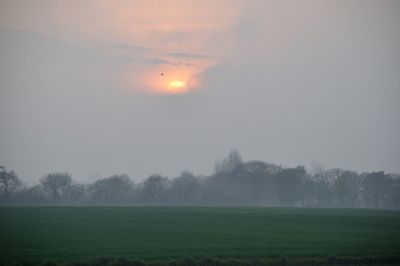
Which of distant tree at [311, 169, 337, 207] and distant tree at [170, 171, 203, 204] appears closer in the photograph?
distant tree at [170, 171, 203, 204]

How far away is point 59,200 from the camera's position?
154m

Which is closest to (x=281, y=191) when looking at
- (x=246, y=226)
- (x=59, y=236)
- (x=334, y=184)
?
(x=334, y=184)

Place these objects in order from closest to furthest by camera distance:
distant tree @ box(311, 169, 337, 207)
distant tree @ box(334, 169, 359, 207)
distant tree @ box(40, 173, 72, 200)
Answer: distant tree @ box(40, 173, 72, 200) → distant tree @ box(334, 169, 359, 207) → distant tree @ box(311, 169, 337, 207)

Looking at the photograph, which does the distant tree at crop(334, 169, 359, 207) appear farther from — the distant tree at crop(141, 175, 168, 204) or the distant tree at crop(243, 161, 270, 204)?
the distant tree at crop(141, 175, 168, 204)

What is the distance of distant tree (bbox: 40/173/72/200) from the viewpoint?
6299 inches

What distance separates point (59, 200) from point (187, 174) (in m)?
58.8

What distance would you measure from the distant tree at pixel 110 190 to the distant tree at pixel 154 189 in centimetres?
853

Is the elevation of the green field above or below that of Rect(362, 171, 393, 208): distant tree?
below

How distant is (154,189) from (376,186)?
78.2m

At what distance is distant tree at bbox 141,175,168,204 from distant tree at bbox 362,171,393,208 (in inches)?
2867

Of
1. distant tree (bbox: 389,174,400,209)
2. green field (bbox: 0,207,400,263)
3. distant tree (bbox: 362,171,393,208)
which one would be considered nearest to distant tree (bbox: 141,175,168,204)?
distant tree (bbox: 362,171,393,208)

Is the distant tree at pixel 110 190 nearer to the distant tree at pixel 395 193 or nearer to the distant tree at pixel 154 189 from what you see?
the distant tree at pixel 154 189

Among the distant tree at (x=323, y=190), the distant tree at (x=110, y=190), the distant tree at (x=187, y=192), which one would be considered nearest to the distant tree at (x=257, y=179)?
the distant tree at (x=187, y=192)

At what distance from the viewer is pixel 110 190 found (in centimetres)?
16688
